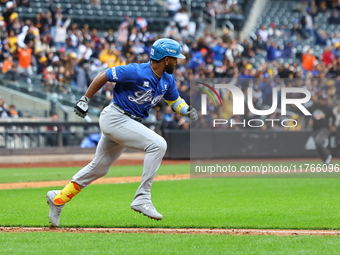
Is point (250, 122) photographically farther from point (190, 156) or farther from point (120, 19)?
point (120, 19)

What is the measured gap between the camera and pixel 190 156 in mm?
20047

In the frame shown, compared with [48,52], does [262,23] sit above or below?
above

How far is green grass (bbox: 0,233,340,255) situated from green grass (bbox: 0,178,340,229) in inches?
32.5

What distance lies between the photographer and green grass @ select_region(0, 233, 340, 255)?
5352 mm

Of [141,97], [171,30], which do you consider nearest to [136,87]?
[141,97]

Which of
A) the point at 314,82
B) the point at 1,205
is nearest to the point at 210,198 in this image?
the point at 1,205

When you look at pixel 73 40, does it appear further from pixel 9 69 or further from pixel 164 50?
pixel 164 50

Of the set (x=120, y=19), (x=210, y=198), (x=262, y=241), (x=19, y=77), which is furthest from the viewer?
(x=120, y=19)

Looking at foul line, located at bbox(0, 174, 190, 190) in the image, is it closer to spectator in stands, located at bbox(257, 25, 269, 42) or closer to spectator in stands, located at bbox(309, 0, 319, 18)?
spectator in stands, located at bbox(257, 25, 269, 42)

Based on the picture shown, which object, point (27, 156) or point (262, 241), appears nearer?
point (262, 241)

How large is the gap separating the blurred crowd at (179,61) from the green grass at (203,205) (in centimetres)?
708

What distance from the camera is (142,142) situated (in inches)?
267

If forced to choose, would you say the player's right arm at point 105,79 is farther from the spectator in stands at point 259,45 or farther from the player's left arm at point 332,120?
the spectator in stands at point 259,45

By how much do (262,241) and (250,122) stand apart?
14348mm
